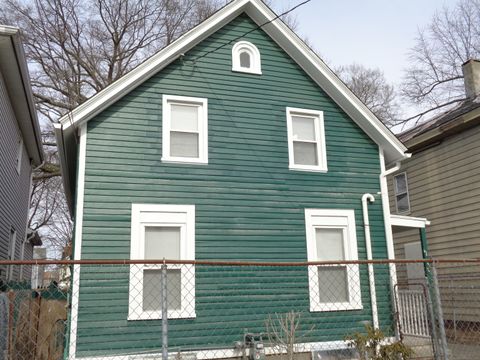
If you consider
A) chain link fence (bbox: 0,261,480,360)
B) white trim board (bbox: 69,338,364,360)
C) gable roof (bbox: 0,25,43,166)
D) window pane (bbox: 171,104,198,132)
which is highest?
gable roof (bbox: 0,25,43,166)

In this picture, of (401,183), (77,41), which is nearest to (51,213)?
(77,41)

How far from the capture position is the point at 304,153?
9.83 m

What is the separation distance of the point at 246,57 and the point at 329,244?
4436 mm

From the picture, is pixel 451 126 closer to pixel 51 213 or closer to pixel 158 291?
pixel 158 291

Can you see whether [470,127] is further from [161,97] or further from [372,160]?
[161,97]

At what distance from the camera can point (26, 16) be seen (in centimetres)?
2216

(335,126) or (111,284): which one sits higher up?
(335,126)

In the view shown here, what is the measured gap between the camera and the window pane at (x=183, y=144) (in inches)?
348

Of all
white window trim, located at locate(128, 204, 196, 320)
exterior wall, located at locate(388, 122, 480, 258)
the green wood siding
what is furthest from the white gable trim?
exterior wall, located at locate(388, 122, 480, 258)

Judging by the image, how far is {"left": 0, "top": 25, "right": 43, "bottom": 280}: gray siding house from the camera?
9.97 m

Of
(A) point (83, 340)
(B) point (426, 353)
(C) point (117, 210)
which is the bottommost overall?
(B) point (426, 353)

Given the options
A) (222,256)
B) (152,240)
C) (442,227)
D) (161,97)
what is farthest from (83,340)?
(442,227)

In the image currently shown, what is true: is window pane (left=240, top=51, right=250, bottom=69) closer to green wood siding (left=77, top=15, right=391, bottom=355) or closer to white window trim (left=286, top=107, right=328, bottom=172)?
green wood siding (left=77, top=15, right=391, bottom=355)

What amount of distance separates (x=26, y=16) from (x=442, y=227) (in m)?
21.2
